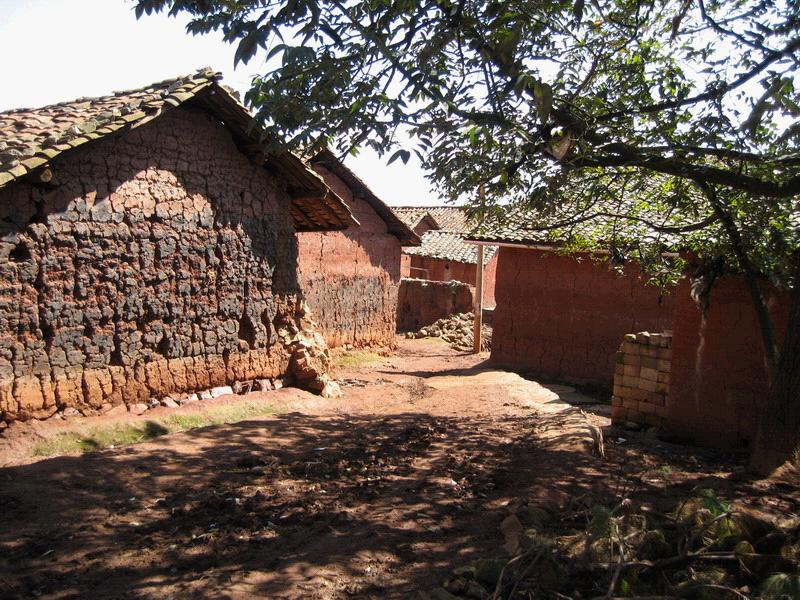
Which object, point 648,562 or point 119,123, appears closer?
point 648,562

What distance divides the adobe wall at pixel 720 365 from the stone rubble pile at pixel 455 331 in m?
12.2

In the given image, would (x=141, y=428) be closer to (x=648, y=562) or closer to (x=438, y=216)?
(x=648, y=562)

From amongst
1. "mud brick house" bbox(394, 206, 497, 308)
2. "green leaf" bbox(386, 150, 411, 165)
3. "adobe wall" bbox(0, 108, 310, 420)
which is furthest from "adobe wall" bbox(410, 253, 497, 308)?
"green leaf" bbox(386, 150, 411, 165)

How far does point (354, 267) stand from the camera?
1645cm

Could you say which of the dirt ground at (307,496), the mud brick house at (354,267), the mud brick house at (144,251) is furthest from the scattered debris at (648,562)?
the mud brick house at (354,267)

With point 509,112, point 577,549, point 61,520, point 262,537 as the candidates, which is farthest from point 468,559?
point 509,112

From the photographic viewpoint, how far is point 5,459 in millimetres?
6598

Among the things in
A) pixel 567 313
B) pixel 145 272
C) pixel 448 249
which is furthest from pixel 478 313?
pixel 145 272

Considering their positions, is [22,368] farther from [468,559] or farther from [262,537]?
[468,559]

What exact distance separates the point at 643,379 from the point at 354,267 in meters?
8.83

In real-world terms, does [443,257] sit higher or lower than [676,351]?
higher

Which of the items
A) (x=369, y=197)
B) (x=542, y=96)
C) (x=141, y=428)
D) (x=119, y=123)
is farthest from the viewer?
(x=369, y=197)

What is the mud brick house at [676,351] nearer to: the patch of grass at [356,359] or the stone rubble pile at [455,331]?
the patch of grass at [356,359]

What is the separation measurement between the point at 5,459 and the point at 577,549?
5.48 metres
